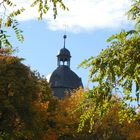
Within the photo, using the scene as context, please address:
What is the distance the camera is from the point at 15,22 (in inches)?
234

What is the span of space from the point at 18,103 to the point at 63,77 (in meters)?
70.7

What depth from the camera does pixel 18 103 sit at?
45.5 m

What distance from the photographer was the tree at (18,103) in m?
44.5

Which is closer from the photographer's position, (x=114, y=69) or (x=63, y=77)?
(x=114, y=69)

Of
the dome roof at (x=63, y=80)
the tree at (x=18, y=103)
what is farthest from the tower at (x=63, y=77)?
the tree at (x=18, y=103)

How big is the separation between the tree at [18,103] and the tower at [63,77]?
6570cm

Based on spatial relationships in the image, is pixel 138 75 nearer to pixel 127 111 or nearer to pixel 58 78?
pixel 127 111

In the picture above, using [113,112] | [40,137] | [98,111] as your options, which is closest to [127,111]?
[98,111]

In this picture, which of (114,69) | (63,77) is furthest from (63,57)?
(114,69)

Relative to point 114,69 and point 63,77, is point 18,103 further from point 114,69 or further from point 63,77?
point 63,77

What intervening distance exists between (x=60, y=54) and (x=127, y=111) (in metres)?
106

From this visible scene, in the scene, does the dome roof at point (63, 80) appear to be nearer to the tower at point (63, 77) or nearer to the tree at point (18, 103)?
the tower at point (63, 77)

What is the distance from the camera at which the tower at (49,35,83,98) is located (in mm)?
115562

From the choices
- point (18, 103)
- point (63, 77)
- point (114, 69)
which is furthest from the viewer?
point (63, 77)
